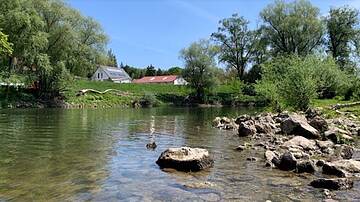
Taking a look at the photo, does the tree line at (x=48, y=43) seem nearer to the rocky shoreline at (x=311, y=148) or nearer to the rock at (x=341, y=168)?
the rocky shoreline at (x=311, y=148)

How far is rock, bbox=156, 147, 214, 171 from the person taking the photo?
16.1m

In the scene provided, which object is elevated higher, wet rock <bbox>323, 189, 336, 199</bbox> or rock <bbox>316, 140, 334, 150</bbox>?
rock <bbox>316, 140, 334, 150</bbox>

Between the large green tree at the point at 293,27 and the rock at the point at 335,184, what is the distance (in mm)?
79213

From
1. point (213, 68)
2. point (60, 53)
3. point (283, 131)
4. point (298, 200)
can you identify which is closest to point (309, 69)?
point (283, 131)

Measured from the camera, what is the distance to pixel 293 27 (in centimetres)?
8962

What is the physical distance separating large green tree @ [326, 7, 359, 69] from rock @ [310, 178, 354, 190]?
85.9 m

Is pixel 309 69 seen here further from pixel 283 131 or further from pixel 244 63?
pixel 244 63

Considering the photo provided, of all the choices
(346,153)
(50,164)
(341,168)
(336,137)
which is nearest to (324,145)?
(346,153)

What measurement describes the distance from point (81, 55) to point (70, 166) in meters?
59.9

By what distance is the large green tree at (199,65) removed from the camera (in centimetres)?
9250

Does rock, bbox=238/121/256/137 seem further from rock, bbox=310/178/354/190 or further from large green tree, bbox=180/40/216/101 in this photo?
large green tree, bbox=180/40/216/101

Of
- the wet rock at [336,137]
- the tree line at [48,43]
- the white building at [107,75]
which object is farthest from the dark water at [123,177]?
the white building at [107,75]

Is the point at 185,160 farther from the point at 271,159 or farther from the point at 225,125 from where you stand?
the point at 225,125

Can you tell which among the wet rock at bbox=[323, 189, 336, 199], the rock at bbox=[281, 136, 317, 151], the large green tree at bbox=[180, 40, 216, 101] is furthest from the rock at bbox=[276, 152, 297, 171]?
the large green tree at bbox=[180, 40, 216, 101]
